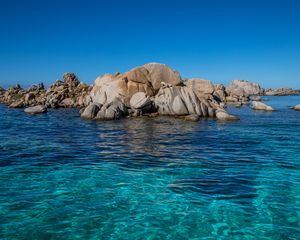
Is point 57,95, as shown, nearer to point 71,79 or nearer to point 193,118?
point 71,79

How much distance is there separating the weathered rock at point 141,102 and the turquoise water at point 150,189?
20151 mm

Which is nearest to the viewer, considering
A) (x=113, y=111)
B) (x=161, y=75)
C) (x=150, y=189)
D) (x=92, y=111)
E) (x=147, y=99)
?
(x=150, y=189)

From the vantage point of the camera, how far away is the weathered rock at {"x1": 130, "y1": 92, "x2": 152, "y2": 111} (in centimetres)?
4778

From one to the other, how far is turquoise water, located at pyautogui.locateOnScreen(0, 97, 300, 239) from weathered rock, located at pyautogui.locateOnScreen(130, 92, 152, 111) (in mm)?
20151

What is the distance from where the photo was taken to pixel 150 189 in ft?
48.4

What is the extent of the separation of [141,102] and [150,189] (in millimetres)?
33467

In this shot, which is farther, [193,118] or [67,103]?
[67,103]

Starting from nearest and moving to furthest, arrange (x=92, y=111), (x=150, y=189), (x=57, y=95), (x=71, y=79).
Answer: (x=150, y=189) → (x=92, y=111) → (x=57, y=95) → (x=71, y=79)

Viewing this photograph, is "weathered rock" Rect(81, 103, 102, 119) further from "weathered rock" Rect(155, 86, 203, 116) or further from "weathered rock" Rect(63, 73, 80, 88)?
"weathered rock" Rect(63, 73, 80, 88)

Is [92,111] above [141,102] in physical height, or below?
below

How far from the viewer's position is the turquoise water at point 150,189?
10977 mm

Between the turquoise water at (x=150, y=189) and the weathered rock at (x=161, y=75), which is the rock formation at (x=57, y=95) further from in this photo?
the turquoise water at (x=150, y=189)

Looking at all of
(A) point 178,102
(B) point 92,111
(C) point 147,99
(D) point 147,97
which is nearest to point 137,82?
(D) point 147,97

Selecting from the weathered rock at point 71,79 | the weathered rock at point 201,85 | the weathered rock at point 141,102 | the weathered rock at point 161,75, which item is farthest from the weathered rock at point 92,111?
the weathered rock at point 71,79
